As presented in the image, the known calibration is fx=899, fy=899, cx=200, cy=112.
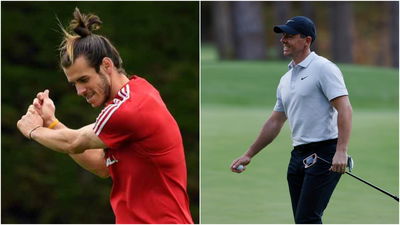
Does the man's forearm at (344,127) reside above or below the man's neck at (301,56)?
below

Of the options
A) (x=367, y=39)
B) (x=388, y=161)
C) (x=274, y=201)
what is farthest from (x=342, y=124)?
(x=367, y=39)

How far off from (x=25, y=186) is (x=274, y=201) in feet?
23.6

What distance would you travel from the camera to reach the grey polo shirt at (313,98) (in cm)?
416

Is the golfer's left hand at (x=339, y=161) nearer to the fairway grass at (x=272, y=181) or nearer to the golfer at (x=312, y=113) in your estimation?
the golfer at (x=312, y=113)

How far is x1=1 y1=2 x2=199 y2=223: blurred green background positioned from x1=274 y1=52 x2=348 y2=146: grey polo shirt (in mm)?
7746

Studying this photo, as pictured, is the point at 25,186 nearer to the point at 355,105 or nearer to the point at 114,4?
the point at 114,4

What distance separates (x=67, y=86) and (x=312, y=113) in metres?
8.92

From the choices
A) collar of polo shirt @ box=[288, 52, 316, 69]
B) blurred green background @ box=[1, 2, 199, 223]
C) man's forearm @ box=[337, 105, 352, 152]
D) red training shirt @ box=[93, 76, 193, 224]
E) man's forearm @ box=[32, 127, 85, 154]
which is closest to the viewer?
red training shirt @ box=[93, 76, 193, 224]

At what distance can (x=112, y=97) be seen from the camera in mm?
3381

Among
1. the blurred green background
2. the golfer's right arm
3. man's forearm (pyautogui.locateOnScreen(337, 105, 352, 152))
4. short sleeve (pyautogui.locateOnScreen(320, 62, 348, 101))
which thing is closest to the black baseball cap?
short sleeve (pyautogui.locateOnScreen(320, 62, 348, 101))

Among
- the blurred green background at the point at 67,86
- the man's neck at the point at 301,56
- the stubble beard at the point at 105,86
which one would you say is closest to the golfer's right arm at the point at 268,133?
the man's neck at the point at 301,56

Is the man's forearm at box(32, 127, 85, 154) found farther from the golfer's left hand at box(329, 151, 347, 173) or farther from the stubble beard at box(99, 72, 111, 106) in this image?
the golfer's left hand at box(329, 151, 347, 173)

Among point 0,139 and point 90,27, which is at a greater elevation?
point 90,27

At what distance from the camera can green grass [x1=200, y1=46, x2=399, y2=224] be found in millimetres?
5965
